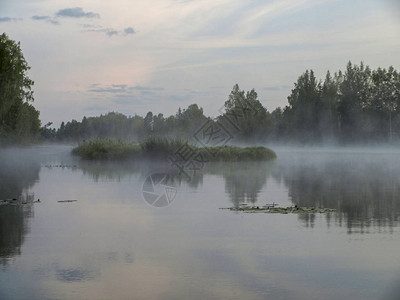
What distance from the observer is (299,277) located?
843 centimetres

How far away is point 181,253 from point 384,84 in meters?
96.0

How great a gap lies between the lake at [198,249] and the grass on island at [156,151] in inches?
898

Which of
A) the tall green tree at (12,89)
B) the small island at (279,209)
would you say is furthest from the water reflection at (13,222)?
the tall green tree at (12,89)

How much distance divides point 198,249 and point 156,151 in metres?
32.5

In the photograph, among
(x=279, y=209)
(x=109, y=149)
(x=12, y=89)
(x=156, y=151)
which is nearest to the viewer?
(x=279, y=209)

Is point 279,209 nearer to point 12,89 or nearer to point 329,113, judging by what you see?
point 12,89

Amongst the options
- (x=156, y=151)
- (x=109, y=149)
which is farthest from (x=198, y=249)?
(x=109, y=149)

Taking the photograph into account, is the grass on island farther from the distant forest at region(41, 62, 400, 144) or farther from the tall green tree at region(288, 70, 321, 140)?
the tall green tree at region(288, 70, 321, 140)

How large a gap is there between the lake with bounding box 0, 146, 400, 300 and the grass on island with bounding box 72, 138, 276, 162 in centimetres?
2280

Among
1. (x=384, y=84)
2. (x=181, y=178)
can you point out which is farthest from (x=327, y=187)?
(x=384, y=84)

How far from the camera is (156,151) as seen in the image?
42750 millimetres

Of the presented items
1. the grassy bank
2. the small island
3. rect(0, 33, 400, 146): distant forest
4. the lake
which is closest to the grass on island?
the grassy bank

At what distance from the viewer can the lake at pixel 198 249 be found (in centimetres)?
794

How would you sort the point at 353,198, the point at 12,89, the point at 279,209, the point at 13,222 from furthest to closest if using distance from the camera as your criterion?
the point at 12,89, the point at 353,198, the point at 279,209, the point at 13,222
